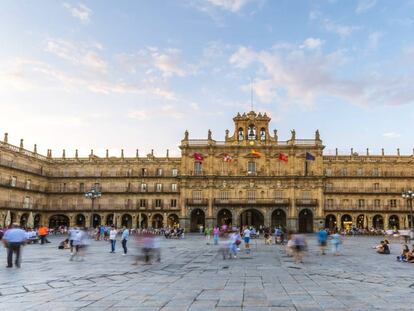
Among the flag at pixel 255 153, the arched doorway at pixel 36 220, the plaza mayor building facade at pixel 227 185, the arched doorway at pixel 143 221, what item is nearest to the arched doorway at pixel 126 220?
the plaza mayor building facade at pixel 227 185

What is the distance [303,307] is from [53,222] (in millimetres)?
71318

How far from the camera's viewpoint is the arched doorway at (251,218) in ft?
234

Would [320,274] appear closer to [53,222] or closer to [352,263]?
[352,263]

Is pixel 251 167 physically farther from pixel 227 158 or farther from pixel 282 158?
pixel 282 158

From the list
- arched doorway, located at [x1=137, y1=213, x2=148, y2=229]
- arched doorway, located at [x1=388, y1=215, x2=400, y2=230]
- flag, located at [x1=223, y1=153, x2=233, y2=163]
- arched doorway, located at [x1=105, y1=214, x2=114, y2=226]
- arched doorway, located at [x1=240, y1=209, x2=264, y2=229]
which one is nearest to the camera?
flag, located at [x1=223, y1=153, x2=233, y2=163]

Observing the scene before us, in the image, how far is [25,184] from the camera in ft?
220

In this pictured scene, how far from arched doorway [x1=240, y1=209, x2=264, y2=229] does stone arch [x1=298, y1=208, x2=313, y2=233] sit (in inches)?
225

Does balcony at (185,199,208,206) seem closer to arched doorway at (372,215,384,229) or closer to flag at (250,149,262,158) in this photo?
flag at (250,149,262,158)

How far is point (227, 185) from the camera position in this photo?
6894cm

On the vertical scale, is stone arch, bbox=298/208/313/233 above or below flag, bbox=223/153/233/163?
below

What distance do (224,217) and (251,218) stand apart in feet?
13.3

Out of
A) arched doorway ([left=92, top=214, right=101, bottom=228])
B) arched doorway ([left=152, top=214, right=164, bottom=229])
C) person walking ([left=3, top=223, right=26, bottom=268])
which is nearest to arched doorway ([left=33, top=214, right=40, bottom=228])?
arched doorway ([left=92, top=214, right=101, bottom=228])

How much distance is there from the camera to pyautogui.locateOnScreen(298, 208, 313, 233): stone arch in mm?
69575

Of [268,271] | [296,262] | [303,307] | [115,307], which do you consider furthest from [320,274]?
[115,307]
